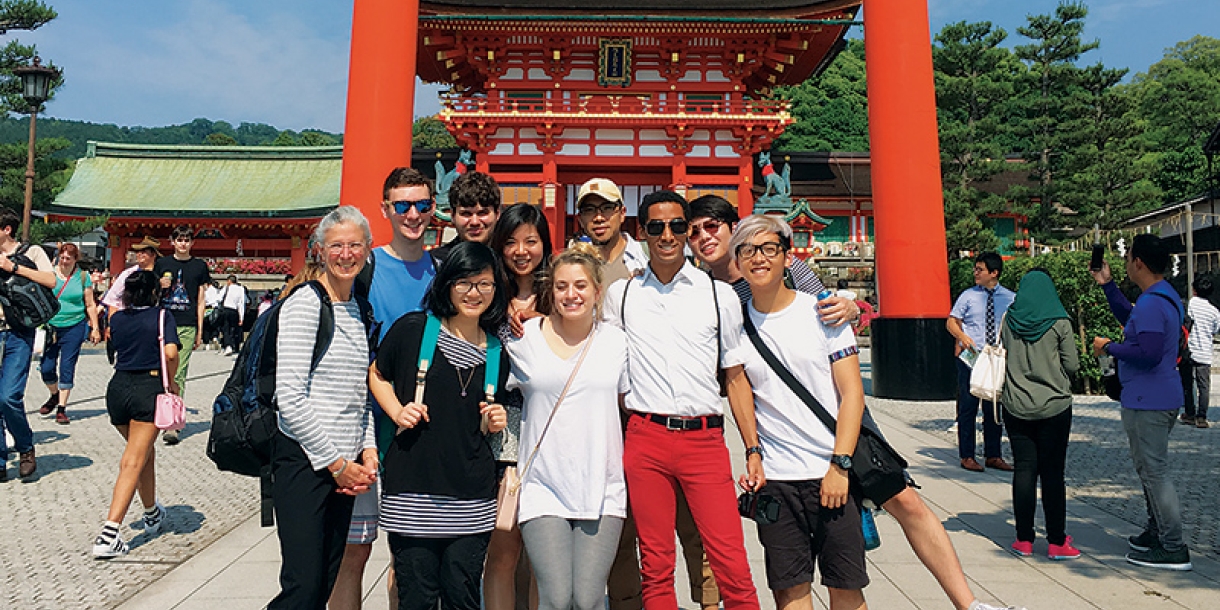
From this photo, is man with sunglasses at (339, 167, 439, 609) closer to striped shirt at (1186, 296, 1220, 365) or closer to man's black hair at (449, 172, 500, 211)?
man's black hair at (449, 172, 500, 211)

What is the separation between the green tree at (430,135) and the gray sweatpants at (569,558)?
44.8 meters

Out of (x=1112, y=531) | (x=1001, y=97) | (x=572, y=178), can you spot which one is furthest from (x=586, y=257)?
(x=1001, y=97)

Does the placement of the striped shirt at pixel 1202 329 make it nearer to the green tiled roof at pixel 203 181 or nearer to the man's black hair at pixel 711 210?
the man's black hair at pixel 711 210

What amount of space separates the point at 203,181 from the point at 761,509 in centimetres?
2522

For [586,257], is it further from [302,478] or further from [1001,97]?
[1001,97]

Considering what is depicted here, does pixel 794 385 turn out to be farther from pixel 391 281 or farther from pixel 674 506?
pixel 391 281

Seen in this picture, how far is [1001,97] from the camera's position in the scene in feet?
70.9

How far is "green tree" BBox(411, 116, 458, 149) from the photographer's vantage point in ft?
155

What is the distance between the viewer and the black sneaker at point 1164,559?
11.9 ft

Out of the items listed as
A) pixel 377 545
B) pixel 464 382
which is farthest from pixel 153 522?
pixel 464 382

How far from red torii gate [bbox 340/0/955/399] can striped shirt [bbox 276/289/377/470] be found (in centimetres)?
696

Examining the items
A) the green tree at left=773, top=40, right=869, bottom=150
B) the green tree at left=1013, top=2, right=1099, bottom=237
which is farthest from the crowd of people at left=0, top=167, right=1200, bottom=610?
the green tree at left=773, top=40, right=869, bottom=150

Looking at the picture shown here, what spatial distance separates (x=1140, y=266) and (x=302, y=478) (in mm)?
4243

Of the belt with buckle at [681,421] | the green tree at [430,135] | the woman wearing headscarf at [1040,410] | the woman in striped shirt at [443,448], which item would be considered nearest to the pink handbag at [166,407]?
the woman in striped shirt at [443,448]
